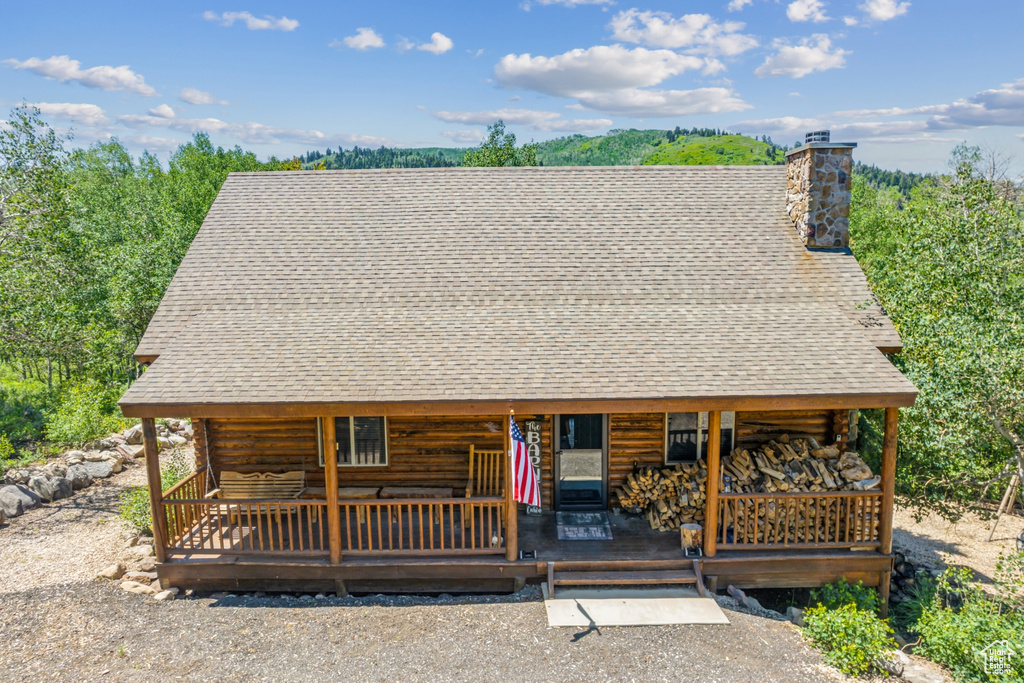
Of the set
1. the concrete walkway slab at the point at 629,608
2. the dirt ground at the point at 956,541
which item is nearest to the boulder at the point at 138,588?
the concrete walkway slab at the point at 629,608

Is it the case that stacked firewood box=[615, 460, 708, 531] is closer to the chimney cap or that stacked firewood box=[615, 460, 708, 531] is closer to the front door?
the front door

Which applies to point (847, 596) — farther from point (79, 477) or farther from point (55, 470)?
point (55, 470)

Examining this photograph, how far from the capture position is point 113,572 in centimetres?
918

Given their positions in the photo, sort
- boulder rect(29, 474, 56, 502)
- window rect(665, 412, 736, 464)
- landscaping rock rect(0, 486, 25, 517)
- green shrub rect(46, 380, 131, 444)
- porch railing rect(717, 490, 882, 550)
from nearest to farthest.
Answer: porch railing rect(717, 490, 882, 550), window rect(665, 412, 736, 464), landscaping rock rect(0, 486, 25, 517), boulder rect(29, 474, 56, 502), green shrub rect(46, 380, 131, 444)

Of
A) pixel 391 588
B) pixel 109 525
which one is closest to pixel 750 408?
pixel 391 588

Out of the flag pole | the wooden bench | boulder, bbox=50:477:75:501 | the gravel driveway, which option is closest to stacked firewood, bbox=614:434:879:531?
the gravel driveway

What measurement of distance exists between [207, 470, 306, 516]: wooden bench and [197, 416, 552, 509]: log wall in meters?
0.36

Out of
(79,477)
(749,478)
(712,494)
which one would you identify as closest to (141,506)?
(79,477)

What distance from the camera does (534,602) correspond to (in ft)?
27.8

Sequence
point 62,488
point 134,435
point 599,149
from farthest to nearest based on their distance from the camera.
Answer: point 599,149 < point 134,435 < point 62,488

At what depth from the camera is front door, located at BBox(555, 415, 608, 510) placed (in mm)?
10578

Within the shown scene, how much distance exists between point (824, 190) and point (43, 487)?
16.0m

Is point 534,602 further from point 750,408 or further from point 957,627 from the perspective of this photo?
point 957,627

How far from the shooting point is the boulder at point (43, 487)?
1239cm
